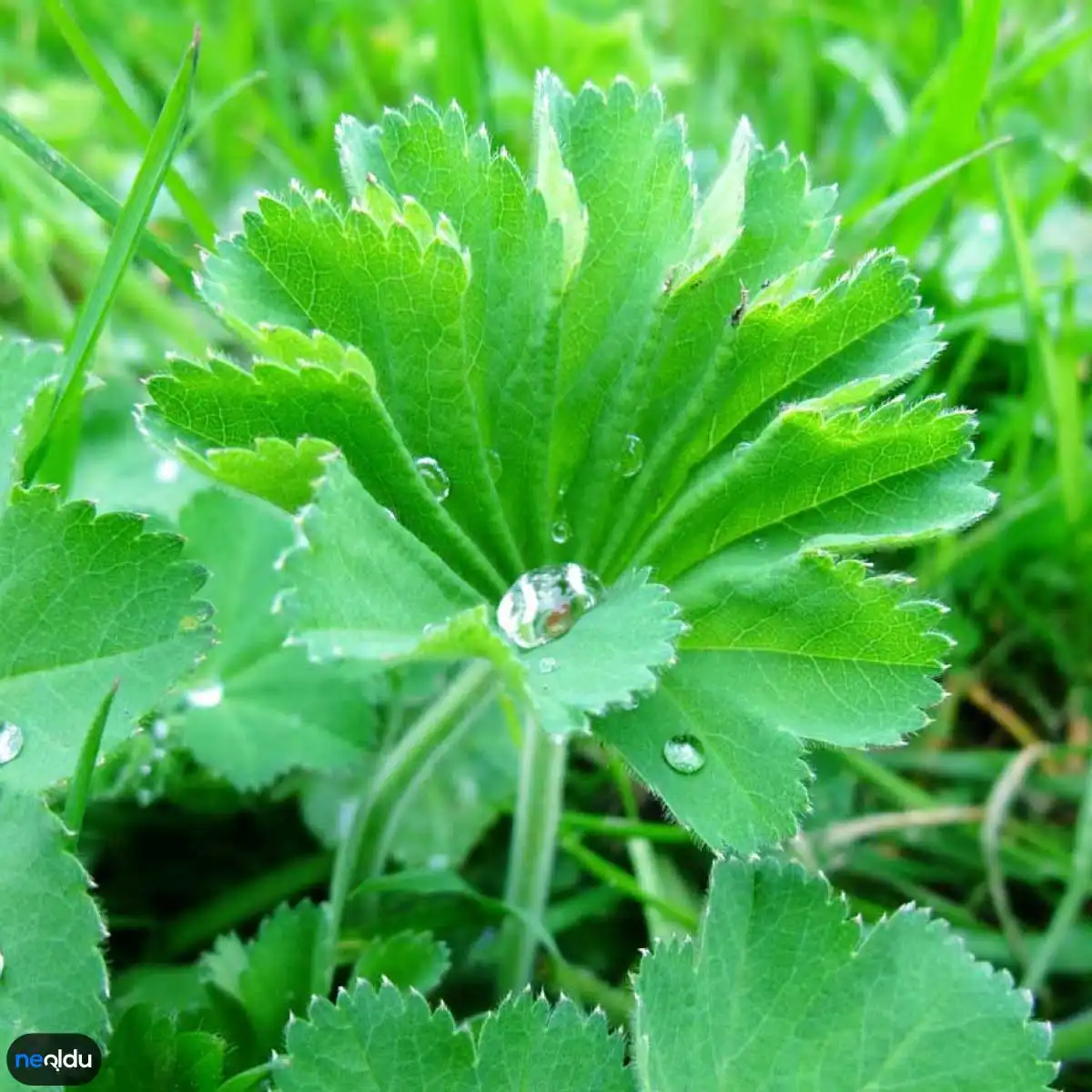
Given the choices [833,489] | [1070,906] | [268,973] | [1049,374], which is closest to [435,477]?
[833,489]

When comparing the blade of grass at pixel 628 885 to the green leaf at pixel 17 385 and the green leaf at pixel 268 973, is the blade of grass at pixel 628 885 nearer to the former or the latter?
the green leaf at pixel 268 973

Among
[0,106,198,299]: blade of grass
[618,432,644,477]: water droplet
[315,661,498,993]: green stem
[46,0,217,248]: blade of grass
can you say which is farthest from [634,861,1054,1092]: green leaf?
[46,0,217,248]: blade of grass

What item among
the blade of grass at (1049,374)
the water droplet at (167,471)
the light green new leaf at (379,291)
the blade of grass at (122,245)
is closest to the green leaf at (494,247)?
the light green new leaf at (379,291)

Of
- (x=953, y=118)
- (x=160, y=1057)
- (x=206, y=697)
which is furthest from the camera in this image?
(x=953, y=118)

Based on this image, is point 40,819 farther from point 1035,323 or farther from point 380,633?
point 1035,323

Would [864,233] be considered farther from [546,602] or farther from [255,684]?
[255,684]

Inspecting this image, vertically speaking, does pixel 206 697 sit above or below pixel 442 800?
above

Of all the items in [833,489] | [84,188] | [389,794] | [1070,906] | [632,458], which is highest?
[84,188]

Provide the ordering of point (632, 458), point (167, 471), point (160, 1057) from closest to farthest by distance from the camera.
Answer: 1. point (160, 1057)
2. point (632, 458)
3. point (167, 471)
